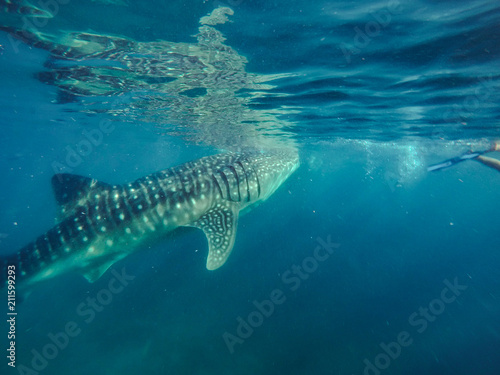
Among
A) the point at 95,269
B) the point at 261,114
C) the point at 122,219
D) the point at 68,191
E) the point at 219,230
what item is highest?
the point at 261,114

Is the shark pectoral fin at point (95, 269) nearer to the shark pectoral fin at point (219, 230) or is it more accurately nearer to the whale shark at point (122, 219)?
the whale shark at point (122, 219)

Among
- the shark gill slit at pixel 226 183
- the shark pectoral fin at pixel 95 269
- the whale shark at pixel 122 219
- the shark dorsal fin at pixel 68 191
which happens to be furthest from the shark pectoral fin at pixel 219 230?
the shark dorsal fin at pixel 68 191

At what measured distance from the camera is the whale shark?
5.82 m

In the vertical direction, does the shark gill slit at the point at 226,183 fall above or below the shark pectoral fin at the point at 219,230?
above

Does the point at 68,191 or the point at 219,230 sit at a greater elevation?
the point at 68,191

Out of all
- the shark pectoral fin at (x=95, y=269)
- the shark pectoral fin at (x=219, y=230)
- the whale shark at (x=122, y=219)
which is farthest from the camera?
the shark pectoral fin at (x=95, y=269)

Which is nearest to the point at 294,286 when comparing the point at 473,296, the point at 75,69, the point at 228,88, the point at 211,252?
the point at 211,252

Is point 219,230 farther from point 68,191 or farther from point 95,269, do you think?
point 68,191

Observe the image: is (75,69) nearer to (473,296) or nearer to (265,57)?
(265,57)

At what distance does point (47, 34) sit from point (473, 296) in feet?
78.8

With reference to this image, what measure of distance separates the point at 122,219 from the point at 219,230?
2.33m

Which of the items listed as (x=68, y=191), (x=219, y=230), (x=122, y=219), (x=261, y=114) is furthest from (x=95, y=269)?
(x=261, y=114)

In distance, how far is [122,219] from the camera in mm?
6293

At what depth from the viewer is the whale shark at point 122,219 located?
5.82 meters
